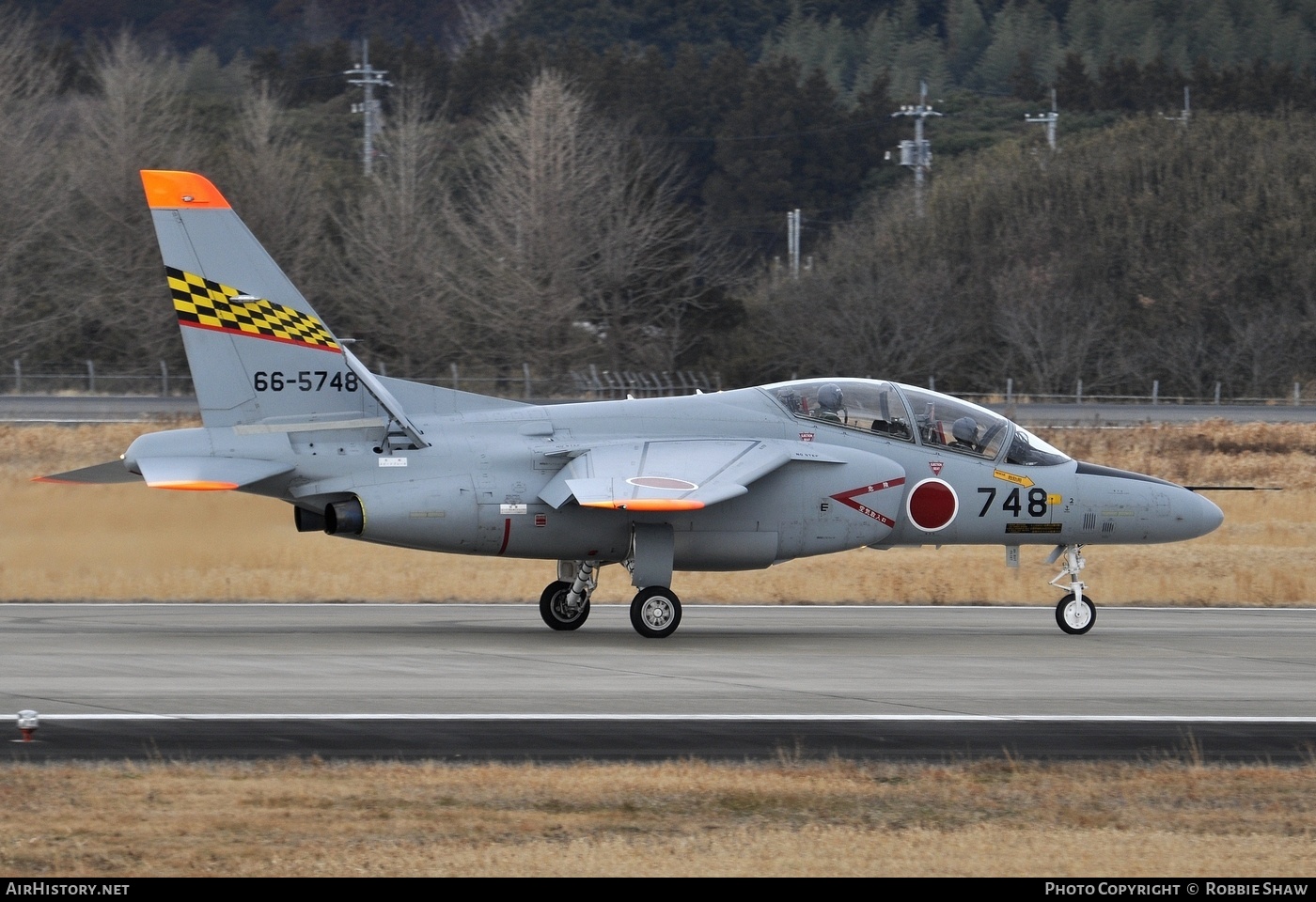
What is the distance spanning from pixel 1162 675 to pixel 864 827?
6991 mm

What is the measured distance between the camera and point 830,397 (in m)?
17.9

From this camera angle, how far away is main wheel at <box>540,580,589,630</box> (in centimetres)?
1811

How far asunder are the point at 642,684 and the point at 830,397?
16.0 feet

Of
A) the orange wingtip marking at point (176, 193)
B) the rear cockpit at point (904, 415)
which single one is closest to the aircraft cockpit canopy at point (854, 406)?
the rear cockpit at point (904, 415)

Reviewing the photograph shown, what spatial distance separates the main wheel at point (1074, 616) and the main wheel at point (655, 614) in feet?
14.3

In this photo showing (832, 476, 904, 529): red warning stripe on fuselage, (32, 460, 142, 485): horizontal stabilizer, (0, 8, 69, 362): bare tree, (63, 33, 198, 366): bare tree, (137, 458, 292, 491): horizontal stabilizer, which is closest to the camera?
(137, 458, 292, 491): horizontal stabilizer

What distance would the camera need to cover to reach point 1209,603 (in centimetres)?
2206

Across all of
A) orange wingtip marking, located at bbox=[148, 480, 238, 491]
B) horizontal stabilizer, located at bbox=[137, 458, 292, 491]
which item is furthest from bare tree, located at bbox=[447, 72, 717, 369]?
orange wingtip marking, located at bbox=[148, 480, 238, 491]

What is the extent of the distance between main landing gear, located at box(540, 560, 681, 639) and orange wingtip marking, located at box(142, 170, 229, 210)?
537 centimetres

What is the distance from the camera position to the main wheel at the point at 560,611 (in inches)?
713

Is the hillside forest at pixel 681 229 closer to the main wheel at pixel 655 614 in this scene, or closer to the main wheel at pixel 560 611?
the main wheel at pixel 560 611

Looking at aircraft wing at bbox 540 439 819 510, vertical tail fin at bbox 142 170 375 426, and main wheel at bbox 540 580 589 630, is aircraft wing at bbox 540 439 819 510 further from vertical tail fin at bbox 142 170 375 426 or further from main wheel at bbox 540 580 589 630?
vertical tail fin at bbox 142 170 375 426

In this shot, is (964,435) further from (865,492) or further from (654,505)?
(654,505)
